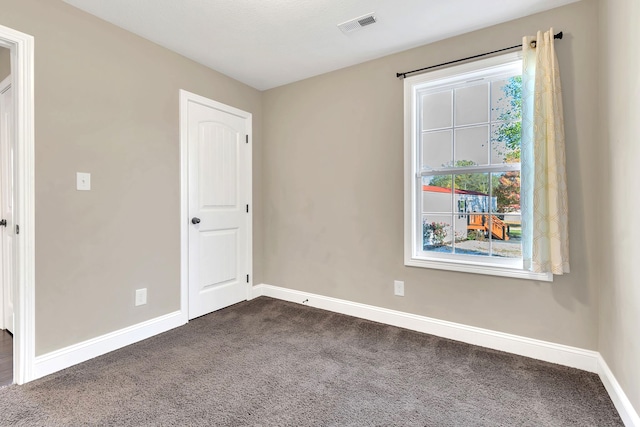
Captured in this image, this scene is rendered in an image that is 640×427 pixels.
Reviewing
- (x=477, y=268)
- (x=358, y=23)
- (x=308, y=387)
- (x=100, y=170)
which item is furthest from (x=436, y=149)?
(x=100, y=170)

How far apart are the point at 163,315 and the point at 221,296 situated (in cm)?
62

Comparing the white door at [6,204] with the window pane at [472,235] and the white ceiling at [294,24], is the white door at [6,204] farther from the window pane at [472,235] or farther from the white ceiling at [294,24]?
the window pane at [472,235]

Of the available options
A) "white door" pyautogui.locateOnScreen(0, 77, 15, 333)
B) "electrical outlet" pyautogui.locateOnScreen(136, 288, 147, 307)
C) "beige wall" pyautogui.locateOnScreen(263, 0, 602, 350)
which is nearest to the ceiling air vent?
"beige wall" pyautogui.locateOnScreen(263, 0, 602, 350)

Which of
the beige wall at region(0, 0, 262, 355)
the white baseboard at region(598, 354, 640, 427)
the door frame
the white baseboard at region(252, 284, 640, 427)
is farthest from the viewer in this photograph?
the beige wall at region(0, 0, 262, 355)

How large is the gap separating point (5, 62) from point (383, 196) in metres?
3.31

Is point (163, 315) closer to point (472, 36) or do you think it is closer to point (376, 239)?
point (376, 239)

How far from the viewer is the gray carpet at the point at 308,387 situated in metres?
1.54

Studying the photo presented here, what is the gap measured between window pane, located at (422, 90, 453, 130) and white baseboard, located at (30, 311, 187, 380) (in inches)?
110

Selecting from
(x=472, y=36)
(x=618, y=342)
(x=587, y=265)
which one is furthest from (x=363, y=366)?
(x=472, y=36)

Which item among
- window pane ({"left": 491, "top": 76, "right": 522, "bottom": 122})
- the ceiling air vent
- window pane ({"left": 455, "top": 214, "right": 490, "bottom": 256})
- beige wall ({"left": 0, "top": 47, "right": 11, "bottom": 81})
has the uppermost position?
the ceiling air vent

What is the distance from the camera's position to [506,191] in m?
2.31

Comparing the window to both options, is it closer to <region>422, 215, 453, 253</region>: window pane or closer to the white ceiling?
<region>422, 215, 453, 253</region>: window pane

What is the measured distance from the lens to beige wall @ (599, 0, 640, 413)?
1418mm

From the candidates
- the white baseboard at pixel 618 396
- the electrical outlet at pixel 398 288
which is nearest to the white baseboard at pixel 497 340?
the white baseboard at pixel 618 396
